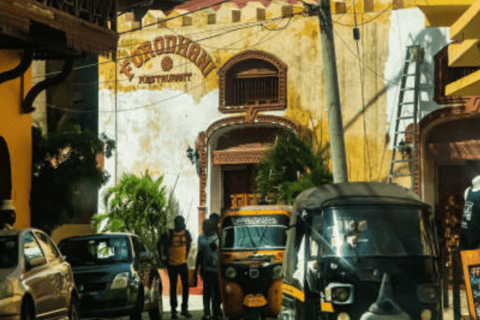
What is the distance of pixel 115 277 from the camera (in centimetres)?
1806

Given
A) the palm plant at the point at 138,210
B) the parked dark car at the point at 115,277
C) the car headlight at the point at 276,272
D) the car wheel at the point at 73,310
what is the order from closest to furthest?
the car wheel at the point at 73,310, the parked dark car at the point at 115,277, the car headlight at the point at 276,272, the palm plant at the point at 138,210

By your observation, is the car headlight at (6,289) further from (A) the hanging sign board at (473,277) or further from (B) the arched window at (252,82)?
(B) the arched window at (252,82)

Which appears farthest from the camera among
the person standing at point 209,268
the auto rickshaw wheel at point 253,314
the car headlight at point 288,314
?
the person standing at point 209,268

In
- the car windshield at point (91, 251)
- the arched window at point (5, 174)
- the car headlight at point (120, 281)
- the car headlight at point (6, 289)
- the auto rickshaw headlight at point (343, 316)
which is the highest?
the arched window at point (5, 174)

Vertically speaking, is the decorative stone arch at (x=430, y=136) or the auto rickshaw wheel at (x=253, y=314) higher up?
the decorative stone arch at (x=430, y=136)

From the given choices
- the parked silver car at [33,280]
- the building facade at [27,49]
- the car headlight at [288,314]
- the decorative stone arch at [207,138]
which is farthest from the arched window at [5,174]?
the decorative stone arch at [207,138]

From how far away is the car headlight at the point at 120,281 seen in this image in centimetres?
1802

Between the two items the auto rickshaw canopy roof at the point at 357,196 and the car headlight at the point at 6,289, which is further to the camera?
→ the auto rickshaw canopy roof at the point at 357,196

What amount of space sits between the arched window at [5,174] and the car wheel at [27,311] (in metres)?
8.88

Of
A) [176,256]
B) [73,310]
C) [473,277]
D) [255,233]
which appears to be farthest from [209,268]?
[473,277]

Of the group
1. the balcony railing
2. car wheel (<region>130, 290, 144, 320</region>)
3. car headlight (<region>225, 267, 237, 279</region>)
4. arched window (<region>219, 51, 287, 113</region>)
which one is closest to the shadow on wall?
arched window (<region>219, 51, 287, 113</region>)

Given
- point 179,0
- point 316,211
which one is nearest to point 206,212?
point 179,0

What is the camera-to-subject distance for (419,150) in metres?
28.8

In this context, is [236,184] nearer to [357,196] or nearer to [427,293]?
[357,196]
